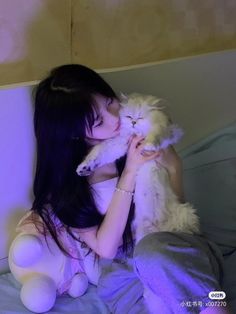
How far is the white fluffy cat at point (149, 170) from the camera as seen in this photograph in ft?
3.79

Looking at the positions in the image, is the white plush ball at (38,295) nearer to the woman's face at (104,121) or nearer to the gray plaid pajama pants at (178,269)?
the gray plaid pajama pants at (178,269)

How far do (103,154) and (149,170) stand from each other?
0.39ft

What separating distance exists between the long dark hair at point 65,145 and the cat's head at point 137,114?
2.4 inches

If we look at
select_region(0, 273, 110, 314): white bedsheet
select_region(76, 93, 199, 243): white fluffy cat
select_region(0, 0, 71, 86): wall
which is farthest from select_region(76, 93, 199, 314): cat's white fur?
select_region(0, 0, 71, 86): wall

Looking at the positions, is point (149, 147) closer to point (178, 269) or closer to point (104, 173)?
point (104, 173)

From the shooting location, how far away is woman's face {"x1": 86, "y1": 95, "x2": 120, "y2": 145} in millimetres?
1176

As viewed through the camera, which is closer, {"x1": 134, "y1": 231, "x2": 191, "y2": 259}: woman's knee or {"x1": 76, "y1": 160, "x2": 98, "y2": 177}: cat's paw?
{"x1": 134, "y1": 231, "x2": 191, "y2": 259}: woman's knee

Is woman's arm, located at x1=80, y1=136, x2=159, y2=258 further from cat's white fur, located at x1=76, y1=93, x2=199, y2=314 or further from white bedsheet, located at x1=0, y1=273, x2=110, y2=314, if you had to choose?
white bedsheet, located at x1=0, y1=273, x2=110, y2=314

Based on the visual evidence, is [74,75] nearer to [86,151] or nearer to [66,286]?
[86,151]

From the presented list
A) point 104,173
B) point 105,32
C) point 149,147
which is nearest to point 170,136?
point 149,147

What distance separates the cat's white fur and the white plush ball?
0.24 m

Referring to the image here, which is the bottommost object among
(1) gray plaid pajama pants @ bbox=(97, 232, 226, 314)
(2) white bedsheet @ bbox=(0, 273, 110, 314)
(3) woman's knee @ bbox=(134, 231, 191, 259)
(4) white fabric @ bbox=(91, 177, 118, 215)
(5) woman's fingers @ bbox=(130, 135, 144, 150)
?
(2) white bedsheet @ bbox=(0, 273, 110, 314)

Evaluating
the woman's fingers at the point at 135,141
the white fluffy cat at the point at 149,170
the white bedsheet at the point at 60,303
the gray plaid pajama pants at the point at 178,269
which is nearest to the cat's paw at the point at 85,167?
the white fluffy cat at the point at 149,170

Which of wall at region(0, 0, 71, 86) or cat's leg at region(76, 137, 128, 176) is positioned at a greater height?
wall at region(0, 0, 71, 86)
